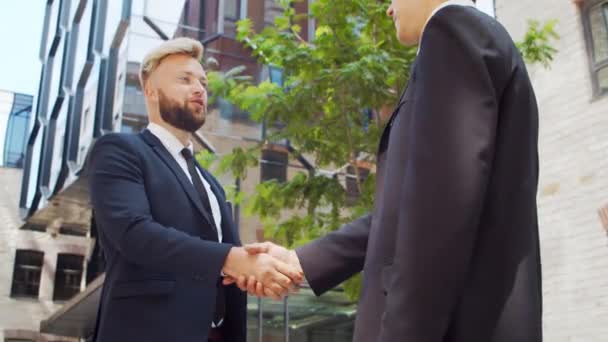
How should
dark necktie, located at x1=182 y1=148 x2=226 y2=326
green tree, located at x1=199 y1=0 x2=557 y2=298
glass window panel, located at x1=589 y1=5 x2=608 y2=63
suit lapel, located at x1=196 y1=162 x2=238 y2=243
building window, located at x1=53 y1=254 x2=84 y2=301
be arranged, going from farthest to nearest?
building window, located at x1=53 y1=254 x2=84 y2=301 < glass window panel, located at x1=589 y1=5 x2=608 y2=63 < green tree, located at x1=199 y1=0 x2=557 y2=298 < suit lapel, located at x1=196 y1=162 x2=238 y2=243 < dark necktie, located at x1=182 y1=148 x2=226 y2=326

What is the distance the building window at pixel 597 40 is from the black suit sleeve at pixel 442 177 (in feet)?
27.4

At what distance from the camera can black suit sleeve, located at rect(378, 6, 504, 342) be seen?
4.86 ft

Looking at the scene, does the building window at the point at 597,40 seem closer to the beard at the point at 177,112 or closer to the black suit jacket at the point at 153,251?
the beard at the point at 177,112

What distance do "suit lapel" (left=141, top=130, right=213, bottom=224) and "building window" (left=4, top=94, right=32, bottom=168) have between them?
21515 mm

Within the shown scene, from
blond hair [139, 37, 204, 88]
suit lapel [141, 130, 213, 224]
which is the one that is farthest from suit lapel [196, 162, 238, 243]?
blond hair [139, 37, 204, 88]

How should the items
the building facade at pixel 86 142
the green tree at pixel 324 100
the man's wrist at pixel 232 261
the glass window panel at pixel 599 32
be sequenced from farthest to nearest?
1. the building facade at pixel 86 142
2. the glass window panel at pixel 599 32
3. the green tree at pixel 324 100
4. the man's wrist at pixel 232 261

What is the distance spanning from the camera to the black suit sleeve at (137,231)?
7.60 ft

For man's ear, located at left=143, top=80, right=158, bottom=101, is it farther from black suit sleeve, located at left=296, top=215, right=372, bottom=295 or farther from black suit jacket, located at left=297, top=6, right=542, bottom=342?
black suit jacket, located at left=297, top=6, right=542, bottom=342

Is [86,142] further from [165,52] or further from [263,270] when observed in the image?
[263,270]

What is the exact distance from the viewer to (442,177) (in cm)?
155

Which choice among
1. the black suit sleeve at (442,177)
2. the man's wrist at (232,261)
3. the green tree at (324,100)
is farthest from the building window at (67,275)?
the black suit sleeve at (442,177)

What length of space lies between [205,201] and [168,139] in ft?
1.04

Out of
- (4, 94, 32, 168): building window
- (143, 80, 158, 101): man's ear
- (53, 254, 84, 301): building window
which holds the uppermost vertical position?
(143, 80, 158, 101): man's ear

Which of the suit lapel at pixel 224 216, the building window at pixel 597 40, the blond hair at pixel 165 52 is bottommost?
the suit lapel at pixel 224 216
